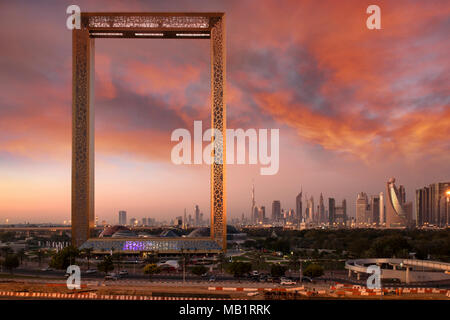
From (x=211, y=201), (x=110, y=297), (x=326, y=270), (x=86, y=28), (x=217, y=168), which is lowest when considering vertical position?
(x=326, y=270)

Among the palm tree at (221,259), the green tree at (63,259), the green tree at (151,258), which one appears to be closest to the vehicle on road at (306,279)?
the palm tree at (221,259)

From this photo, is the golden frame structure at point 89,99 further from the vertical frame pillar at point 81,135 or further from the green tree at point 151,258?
the green tree at point 151,258

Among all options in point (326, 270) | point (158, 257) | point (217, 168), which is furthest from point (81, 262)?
point (326, 270)

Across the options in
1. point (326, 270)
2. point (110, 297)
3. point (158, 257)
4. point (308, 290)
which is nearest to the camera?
point (110, 297)

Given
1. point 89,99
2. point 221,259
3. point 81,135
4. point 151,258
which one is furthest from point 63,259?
point 89,99

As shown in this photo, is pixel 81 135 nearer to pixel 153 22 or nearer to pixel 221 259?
pixel 153 22
